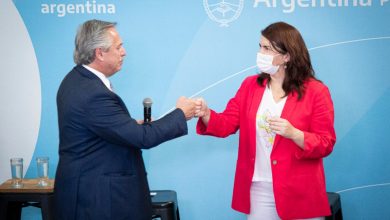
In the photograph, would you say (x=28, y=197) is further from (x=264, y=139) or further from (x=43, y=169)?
(x=264, y=139)

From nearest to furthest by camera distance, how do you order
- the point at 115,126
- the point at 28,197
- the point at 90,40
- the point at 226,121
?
the point at 115,126 → the point at 90,40 → the point at 226,121 → the point at 28,197

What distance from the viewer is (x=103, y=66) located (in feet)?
7.74

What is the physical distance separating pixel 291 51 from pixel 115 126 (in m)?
0.98

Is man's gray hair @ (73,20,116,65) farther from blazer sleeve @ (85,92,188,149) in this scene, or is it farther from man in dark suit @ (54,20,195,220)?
blazer sleeve @ (85,92,188,149)

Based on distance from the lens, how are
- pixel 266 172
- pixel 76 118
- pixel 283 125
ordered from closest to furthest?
pixel 76 118, pixel 283 125, pixel 266 172

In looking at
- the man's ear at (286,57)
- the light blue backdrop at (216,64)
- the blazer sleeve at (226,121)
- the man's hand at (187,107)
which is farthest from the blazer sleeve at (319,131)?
the light blue backdrop at (216,64)

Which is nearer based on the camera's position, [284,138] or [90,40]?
[90,40]

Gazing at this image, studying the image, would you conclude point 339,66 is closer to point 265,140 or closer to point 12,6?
point 265,140

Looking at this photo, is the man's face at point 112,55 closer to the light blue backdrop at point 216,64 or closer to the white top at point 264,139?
the white top at point 264,139

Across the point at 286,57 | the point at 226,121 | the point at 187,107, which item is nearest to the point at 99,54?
the point at 187,107

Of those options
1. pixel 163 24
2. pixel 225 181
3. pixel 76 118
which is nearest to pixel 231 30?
pixel 163 24

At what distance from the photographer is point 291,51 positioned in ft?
8.49

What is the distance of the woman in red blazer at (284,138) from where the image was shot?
98.5 inches

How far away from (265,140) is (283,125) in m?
0.24
